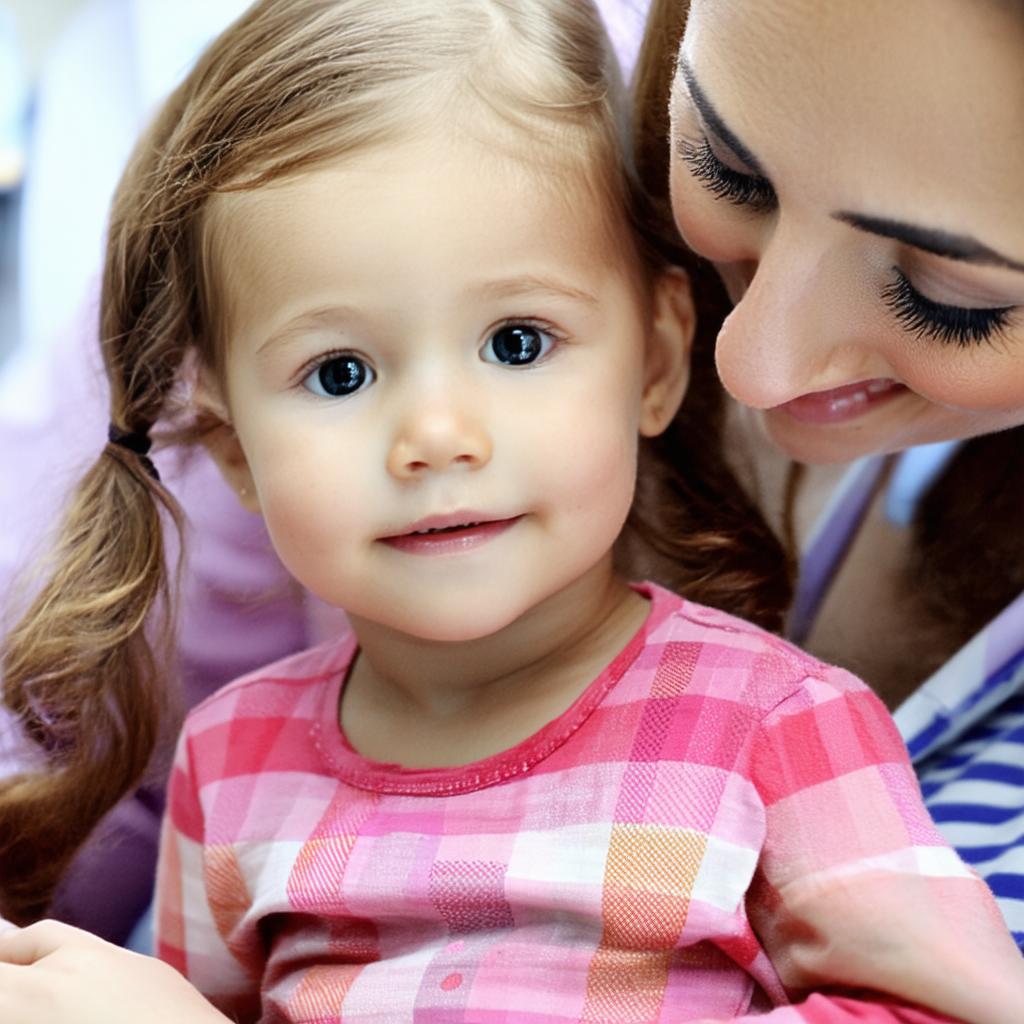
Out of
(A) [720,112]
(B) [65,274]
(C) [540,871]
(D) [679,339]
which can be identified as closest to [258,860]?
(C) [540,871]

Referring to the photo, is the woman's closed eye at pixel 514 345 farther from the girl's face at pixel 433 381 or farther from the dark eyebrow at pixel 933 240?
the dark eyebrow at pixel 933 240

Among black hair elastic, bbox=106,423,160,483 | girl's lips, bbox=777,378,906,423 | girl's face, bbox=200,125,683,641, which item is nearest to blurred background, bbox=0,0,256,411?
black hair elastic, bbox=106,423,160,483

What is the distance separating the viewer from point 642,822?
3.04ft

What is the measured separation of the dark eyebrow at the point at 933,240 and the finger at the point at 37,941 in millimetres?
599

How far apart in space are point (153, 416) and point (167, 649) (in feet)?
0.61

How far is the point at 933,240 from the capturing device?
800 millimetres

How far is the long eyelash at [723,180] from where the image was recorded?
881 mm

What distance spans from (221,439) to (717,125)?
437mm

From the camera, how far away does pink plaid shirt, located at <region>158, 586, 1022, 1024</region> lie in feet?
2.80

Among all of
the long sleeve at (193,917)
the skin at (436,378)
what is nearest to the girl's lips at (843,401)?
the skin at (436,378)

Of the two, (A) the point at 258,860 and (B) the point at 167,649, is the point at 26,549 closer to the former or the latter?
(B) the point at 167,649

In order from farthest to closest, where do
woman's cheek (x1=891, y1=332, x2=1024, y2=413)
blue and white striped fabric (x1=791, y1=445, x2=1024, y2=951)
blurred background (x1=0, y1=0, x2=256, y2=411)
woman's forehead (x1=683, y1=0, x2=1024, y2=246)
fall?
blurred background (x1=0, y1=0, x2=256, y2=411)
blue and white striped fabric (x1=791, y1=445, x2=1024, y2=951)
woman's cheek (x1=891, y1=332, x2=1024, y2=413)
woman's forehead (x1=683, y1=0, x2=1024, y2=246)

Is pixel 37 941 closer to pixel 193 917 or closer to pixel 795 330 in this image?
pixel 193 917

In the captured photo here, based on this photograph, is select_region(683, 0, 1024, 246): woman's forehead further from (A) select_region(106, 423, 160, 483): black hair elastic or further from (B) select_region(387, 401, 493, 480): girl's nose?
(A) select_region(106, 423, 160, 483): black hair elastic
